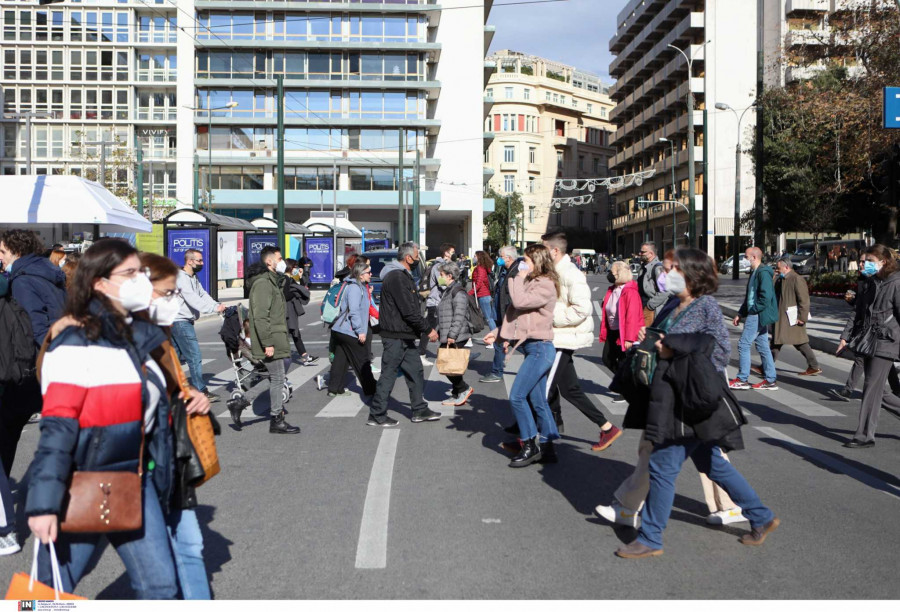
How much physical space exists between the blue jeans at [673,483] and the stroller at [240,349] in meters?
Result: 4.91

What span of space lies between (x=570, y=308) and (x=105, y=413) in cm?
468

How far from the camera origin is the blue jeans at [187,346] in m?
9.56

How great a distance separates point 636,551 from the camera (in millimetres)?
4777

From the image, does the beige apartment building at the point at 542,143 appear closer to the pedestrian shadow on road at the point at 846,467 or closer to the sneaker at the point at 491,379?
the sneaker at the point at 491,379

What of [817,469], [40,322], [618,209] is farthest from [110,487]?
[618,209]

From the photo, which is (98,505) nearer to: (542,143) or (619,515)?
(619,515)

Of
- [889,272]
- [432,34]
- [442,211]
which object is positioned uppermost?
[432,34]

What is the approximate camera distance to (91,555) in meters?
3.15

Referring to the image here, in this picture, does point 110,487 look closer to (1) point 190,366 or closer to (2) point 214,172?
(1) point 190,366

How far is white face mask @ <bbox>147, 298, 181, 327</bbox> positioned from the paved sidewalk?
1381cm

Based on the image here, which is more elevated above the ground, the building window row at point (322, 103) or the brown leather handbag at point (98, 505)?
the building window row at point (322, 103)

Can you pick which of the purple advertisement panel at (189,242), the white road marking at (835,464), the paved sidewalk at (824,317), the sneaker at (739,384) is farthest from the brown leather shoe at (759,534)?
the purple advertisement panel at (189,242)

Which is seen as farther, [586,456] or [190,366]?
[190,366]

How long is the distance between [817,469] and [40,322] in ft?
19.0
